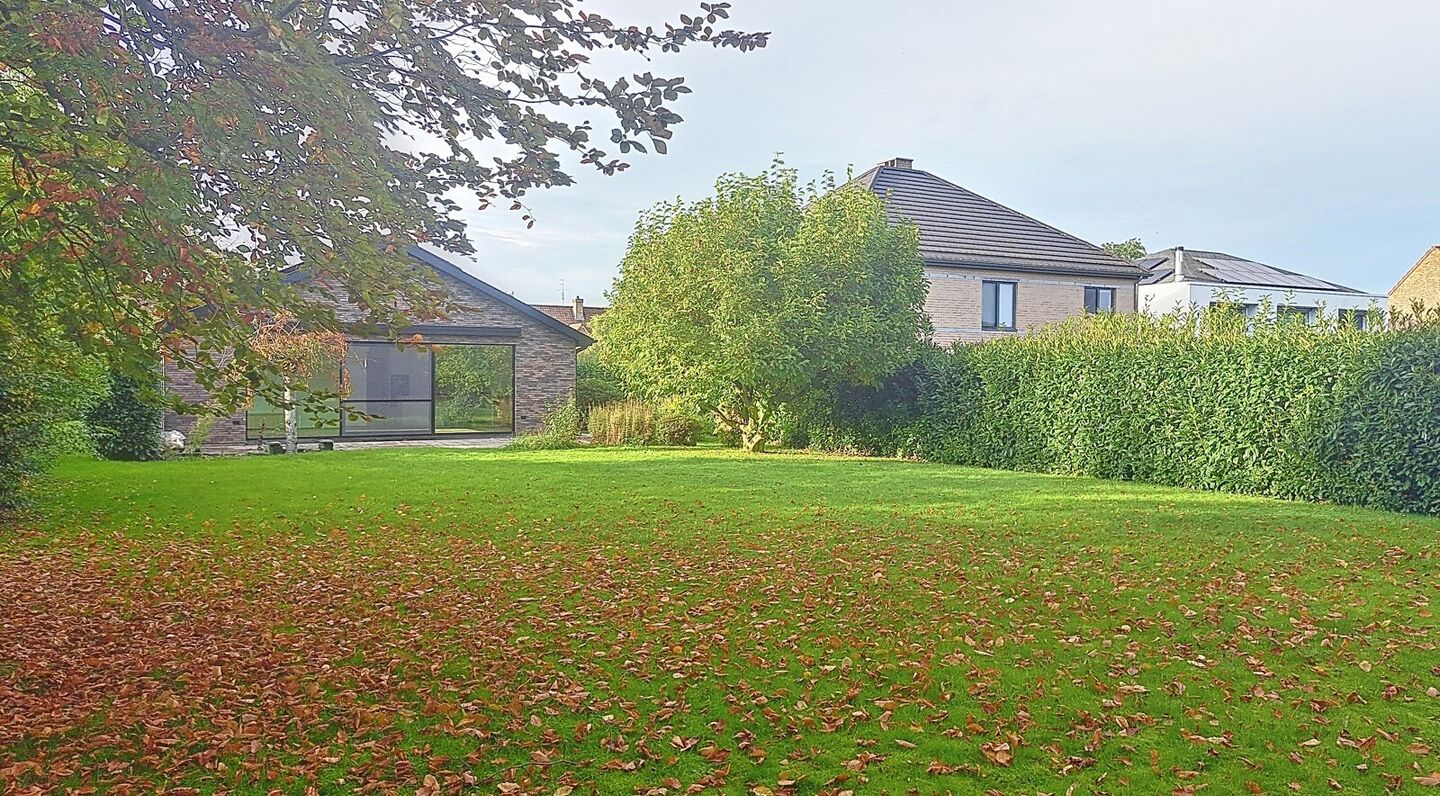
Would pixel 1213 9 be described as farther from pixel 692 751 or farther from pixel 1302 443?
pixel 692 751

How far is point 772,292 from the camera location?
59.8 ft

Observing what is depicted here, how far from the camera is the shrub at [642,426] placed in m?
22.1

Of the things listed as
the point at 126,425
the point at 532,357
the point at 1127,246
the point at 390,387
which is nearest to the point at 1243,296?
the point at 532,357

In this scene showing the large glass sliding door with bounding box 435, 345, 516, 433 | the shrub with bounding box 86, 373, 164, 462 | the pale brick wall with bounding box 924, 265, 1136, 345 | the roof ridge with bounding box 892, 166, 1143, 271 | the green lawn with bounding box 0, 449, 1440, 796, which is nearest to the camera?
the green lawn with bounding box 0, 449, 1440, 796

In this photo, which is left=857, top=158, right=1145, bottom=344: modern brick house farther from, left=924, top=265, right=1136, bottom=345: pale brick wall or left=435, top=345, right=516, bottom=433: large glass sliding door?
left=435, top=345, right=516, bottom=433: large glass sliding door

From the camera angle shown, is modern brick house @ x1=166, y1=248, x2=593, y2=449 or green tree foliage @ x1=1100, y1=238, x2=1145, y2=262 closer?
modern brick house @ x1=166, y1=248, x2=593, y2=449

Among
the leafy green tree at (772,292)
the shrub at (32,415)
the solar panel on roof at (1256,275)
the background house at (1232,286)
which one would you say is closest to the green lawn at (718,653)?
the shrub at (32,415)

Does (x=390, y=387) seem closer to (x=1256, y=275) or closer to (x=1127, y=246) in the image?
(x=1256, y=275)

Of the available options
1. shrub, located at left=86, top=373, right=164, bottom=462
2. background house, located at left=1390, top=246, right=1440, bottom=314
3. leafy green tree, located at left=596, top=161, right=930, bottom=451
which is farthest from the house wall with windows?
shrub, located at left=86, top=373, right=164, bottom=462

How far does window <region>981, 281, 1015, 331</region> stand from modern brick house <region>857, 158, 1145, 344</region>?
3cm

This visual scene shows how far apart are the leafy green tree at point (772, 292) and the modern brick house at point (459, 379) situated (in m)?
3.91

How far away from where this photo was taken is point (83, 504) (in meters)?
10.9

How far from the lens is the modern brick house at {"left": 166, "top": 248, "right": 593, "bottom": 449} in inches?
850

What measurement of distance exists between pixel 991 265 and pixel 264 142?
24.4 meters
